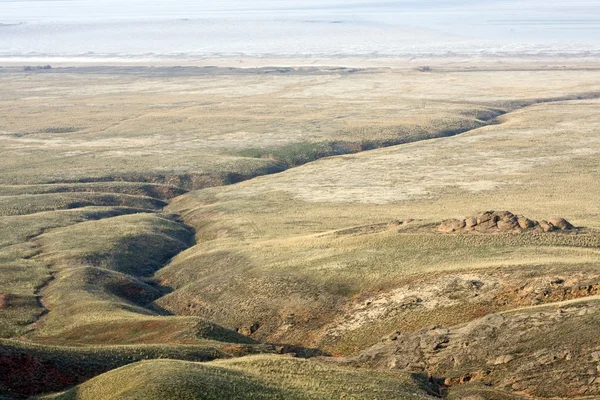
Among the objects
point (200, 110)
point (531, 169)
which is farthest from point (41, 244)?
point (200, 110)

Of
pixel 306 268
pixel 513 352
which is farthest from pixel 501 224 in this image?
pixel 513 352

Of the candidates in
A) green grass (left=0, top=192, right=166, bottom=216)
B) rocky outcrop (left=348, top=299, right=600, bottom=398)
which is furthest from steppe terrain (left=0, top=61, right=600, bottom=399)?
green grass (left=0, top=192, right=166, bottom=216)

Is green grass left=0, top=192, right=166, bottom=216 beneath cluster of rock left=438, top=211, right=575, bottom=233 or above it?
beneath

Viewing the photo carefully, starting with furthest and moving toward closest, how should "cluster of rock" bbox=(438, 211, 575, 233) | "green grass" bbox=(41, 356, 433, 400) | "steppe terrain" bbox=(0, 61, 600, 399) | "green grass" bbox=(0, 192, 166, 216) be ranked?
"green grass" bbox=(0, 192, 166, 216), "cluster of rock" bbox=(438, 211, 575, 233), "steppe terrain" bbox=(0, 61, 600, 399), "green grass" bbox=(41, 356, 433, 400)

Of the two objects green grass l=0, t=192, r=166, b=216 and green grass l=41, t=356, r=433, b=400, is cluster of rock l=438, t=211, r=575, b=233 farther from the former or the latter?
green grass l=0, t=192, r=166, b=216

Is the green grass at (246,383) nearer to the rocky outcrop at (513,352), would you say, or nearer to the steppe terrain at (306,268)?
the steppe terrain at (306,268)
